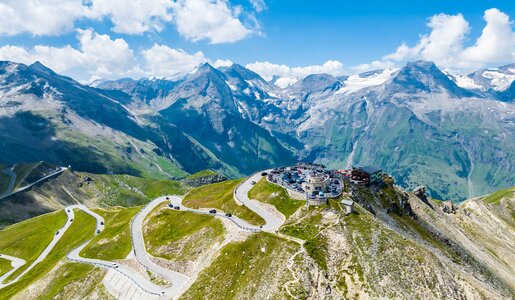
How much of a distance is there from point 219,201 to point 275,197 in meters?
27.2

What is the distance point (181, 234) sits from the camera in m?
128

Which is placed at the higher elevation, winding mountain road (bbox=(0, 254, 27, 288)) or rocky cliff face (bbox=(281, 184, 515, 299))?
rocky cliff face (bbox=(281, 184, 515, 299))

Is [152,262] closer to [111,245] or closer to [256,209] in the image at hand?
[111,245]

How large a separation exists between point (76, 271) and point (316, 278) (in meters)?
82.4

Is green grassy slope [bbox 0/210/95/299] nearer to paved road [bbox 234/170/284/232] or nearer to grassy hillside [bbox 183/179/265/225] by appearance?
grassy hillside [bbox 183/179/265/225]

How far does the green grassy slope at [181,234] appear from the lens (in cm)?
11800

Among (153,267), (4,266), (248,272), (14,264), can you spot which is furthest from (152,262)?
(4,266)

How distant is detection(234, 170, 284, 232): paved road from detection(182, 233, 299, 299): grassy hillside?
30.2ft

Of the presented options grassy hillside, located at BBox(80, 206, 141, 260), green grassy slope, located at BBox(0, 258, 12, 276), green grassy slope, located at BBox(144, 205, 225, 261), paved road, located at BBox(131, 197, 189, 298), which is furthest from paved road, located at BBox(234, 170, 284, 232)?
green grassy slope, located at BBox(0, 258, 12, 276)

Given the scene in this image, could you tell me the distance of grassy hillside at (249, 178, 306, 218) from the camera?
125 metres

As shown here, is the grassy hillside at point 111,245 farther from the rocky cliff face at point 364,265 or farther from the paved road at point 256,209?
the rocky cliff face at point 364,265

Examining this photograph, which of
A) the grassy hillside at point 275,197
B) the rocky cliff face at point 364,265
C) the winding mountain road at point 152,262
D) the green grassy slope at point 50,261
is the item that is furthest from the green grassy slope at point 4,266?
the rocky cliff face at point 364,265

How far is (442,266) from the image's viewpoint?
325 ft

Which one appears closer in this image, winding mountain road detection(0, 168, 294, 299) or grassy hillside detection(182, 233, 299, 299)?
grassy hillside detection(182, 233, 299, 299)
